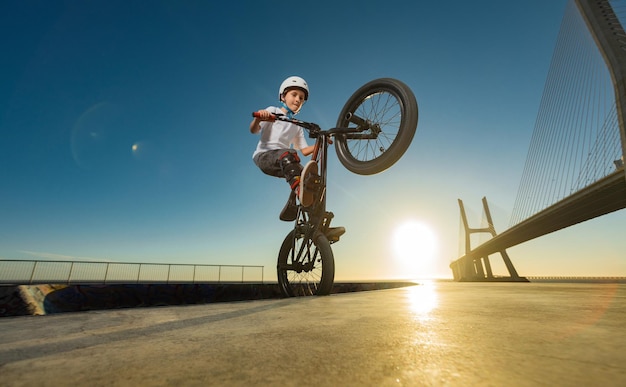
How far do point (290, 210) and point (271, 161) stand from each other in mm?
790

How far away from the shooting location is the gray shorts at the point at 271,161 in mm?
3852

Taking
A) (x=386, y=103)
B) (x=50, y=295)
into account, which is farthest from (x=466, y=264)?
(x=50, y=295)

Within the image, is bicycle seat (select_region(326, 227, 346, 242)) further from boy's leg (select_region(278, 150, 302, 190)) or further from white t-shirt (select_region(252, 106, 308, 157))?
white t-shirt (select_region(252, 106, 308, 157))

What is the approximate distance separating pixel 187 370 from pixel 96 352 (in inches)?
15.3

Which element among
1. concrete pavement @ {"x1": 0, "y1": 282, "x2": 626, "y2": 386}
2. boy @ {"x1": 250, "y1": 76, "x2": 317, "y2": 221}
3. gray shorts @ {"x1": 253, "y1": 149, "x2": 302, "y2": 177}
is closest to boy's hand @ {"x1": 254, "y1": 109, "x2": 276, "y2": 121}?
boy @ {"x1": 250, "y1": 76, "x2": 317, "y2": 221}

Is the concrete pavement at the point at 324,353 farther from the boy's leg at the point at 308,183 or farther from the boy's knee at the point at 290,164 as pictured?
the boy's knee at the point at 290,164

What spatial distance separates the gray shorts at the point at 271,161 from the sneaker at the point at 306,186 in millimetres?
346

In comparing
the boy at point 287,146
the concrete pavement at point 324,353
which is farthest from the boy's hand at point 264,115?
the concrete pavement at point 324,353

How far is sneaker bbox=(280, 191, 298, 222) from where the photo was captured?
421 cm

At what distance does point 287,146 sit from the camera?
13.5ft

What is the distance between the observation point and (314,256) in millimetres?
3816

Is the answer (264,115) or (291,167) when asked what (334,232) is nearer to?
(291,167)

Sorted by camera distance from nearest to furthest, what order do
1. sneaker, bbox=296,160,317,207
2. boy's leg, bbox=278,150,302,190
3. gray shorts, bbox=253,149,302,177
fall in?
sneaker, bbox=296,160,317,207 < boy's leg, bbox=278,150,302,190 < gray shorts, bbox=253,149,302,177

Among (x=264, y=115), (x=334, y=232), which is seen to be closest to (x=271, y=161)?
(x=264, y=115)
